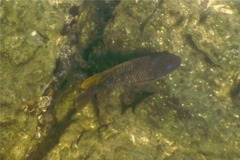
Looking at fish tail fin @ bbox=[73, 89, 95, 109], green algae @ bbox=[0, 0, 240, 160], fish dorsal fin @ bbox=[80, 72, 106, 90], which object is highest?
fish dorsal fin @ bbox=[80, 72, 106, 90]

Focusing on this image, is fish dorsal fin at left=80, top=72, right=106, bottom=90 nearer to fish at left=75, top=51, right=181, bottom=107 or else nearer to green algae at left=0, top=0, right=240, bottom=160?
fish at left=75, top=51, right=181, bottom=107

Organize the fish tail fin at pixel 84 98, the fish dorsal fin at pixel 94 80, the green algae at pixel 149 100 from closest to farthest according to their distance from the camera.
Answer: the fish dorsal fin at pixel 94 80, the fish tail fin at pixel 84 98, the green algae at pixel 149 100

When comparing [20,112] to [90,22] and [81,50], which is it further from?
[90,22]

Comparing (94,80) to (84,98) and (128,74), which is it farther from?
(128,74)

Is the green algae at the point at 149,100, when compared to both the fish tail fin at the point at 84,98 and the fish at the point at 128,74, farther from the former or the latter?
the fish at the point at 128,74

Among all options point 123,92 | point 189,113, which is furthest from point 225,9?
point 123,92

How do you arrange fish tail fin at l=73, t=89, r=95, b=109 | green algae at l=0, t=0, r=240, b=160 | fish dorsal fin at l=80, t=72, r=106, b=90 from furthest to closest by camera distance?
green algae at l=0, t=0, r=240, b=160, fish tail fin at l=73, t=89, r=95, b=109, fish dorsal fin at l=80, t=72, r=106, b=90

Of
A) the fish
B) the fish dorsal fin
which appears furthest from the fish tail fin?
the fish dorsal fin

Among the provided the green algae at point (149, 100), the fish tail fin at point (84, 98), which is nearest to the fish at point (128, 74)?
the fish tail fin at point (84, 98)

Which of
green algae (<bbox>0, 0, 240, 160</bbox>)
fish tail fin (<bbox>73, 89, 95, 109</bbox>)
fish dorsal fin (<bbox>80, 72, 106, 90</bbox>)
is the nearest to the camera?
fish dorsal fin (<bbox>80, 72, 106, 90</bbox>)

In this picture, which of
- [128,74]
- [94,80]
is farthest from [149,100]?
[94,80]
